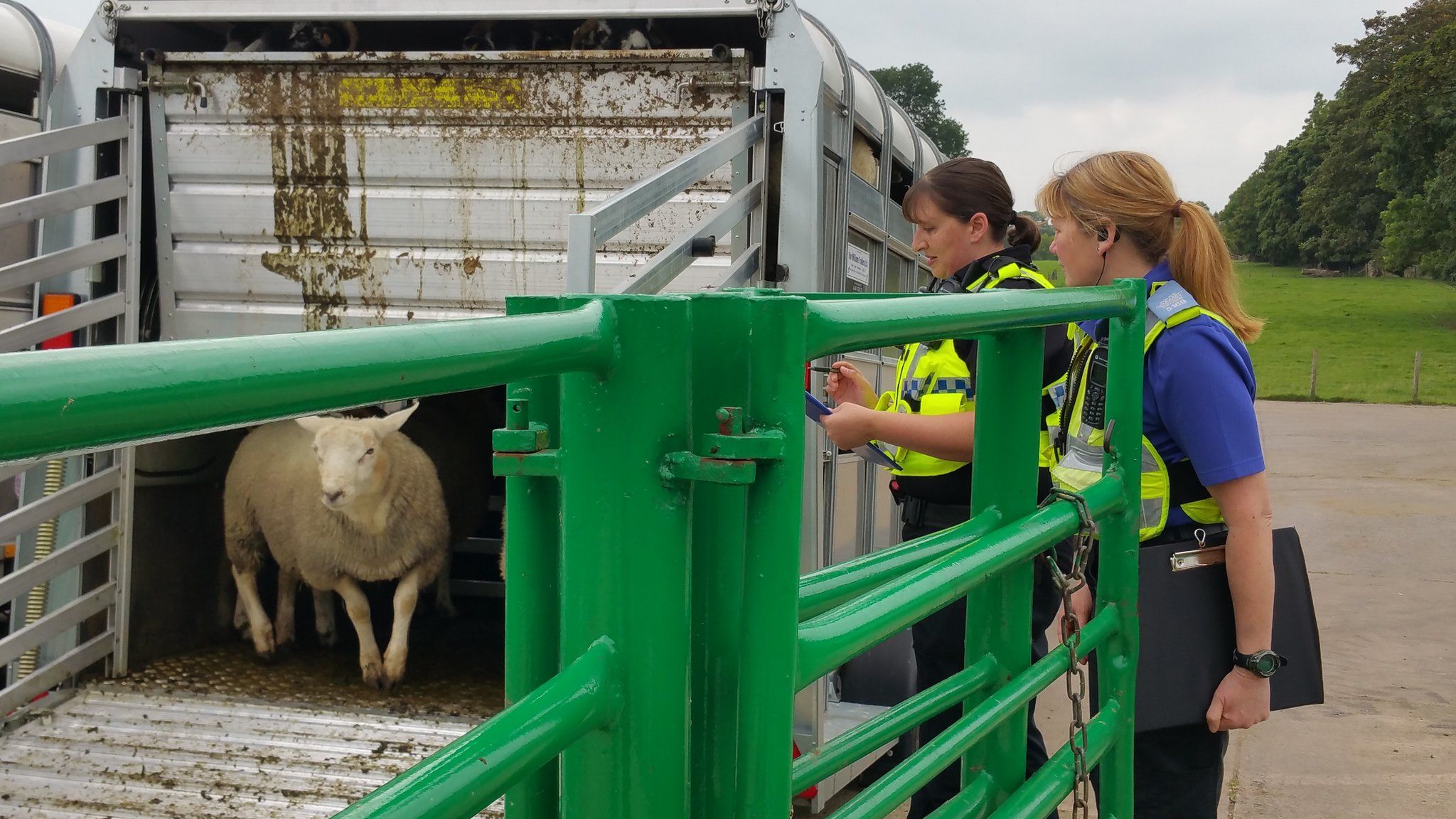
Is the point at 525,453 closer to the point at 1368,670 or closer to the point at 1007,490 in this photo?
the point at 1007,490

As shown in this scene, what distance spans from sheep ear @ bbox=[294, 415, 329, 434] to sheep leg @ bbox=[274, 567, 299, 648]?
28.1 inches

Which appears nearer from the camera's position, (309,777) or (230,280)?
(309,777)

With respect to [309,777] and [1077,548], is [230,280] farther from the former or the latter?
[1077,548]

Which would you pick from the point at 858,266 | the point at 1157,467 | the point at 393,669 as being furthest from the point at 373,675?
the point at 1157,467

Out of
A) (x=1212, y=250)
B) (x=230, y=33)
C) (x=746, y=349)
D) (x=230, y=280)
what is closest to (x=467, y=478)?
(x=230, y=280)

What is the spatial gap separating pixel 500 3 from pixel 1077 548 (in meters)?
2.79

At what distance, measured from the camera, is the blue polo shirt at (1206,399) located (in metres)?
2.20

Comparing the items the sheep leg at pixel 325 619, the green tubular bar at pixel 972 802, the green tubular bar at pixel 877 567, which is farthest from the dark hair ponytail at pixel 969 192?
the sheep leg at pixel 325 619

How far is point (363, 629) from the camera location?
4848mm

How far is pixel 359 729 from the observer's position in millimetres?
3961

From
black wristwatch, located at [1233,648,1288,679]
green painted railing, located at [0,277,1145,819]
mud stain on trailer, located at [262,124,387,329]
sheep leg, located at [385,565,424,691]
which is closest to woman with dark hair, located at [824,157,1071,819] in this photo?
black wristwatch, located at [1233,648,1288,679]

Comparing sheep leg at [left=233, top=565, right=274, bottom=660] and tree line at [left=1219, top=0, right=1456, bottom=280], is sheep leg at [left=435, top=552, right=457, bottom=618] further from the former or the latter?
tree line at [left=1219, top=0, right=1456, bottom=280]

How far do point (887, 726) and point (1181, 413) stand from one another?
1.06 m

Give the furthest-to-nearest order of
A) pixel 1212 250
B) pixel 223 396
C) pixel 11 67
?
pixel 11 67 < pixel 1212 250 < pixel 223 396
